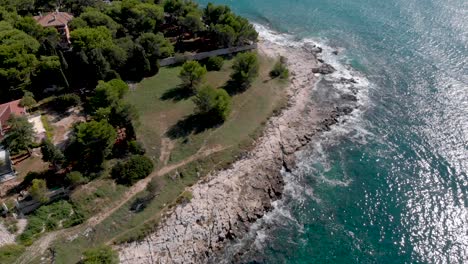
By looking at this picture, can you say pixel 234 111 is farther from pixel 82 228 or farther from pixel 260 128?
pixel 82 228

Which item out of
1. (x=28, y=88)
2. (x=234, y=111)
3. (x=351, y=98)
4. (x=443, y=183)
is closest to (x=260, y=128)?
(x=234, y=111)

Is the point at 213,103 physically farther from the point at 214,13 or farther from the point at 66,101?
the point at 214,13

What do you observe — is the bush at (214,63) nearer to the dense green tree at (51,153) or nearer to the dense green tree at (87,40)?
the dense green tree at (87,40)

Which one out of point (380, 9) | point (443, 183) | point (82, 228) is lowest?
point (82, 228)

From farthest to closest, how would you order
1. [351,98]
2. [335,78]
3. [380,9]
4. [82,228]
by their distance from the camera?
[380,9] < [335,78] < [351,98] < [82,228]

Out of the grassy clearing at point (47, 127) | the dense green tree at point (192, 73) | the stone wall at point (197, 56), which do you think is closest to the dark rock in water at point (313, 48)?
the stone wall at point (197, 56)

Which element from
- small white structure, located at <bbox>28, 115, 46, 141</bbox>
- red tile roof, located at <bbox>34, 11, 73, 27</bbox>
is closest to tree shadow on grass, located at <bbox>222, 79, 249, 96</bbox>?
small white structure, located at <bbox>28, 115, 46, 141</bbox>
